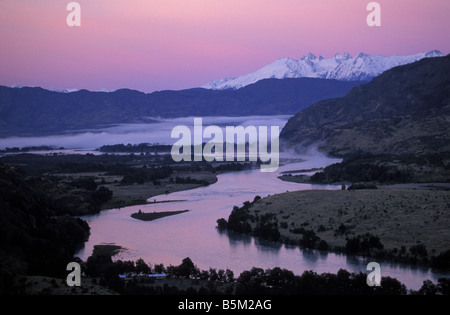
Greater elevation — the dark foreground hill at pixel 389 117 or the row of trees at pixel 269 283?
the dark foreground hill at pixel 389 117

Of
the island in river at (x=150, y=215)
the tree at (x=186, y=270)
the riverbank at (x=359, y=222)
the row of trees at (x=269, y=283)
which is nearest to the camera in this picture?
the row of trees at (x=269, y=283)

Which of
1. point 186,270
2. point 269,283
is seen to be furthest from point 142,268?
point 269,283

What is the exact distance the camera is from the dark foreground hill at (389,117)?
74.9m

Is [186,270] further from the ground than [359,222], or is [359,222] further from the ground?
[359,222]

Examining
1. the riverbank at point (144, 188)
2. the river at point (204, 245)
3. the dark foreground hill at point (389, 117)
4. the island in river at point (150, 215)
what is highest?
the dark foreground hill at point (389, 117)

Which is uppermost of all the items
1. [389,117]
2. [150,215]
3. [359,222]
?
[389,117]

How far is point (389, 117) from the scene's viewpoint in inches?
3482

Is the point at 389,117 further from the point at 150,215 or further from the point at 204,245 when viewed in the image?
the point at 204,245

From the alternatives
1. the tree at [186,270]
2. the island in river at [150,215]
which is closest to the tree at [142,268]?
the tree at [186,270]

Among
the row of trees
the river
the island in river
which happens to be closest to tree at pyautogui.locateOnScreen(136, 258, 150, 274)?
the row of trees

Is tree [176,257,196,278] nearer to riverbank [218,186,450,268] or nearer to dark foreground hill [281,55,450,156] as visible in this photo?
riverbank [218,186,450,268]

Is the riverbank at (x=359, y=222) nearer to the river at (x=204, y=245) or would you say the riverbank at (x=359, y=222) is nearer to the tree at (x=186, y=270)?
the river at (x=204, y=245)

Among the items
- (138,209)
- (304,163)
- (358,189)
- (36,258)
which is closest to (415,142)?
(304,163)

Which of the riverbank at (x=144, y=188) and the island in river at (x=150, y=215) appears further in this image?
the riverbank at (x=144, y=188)
